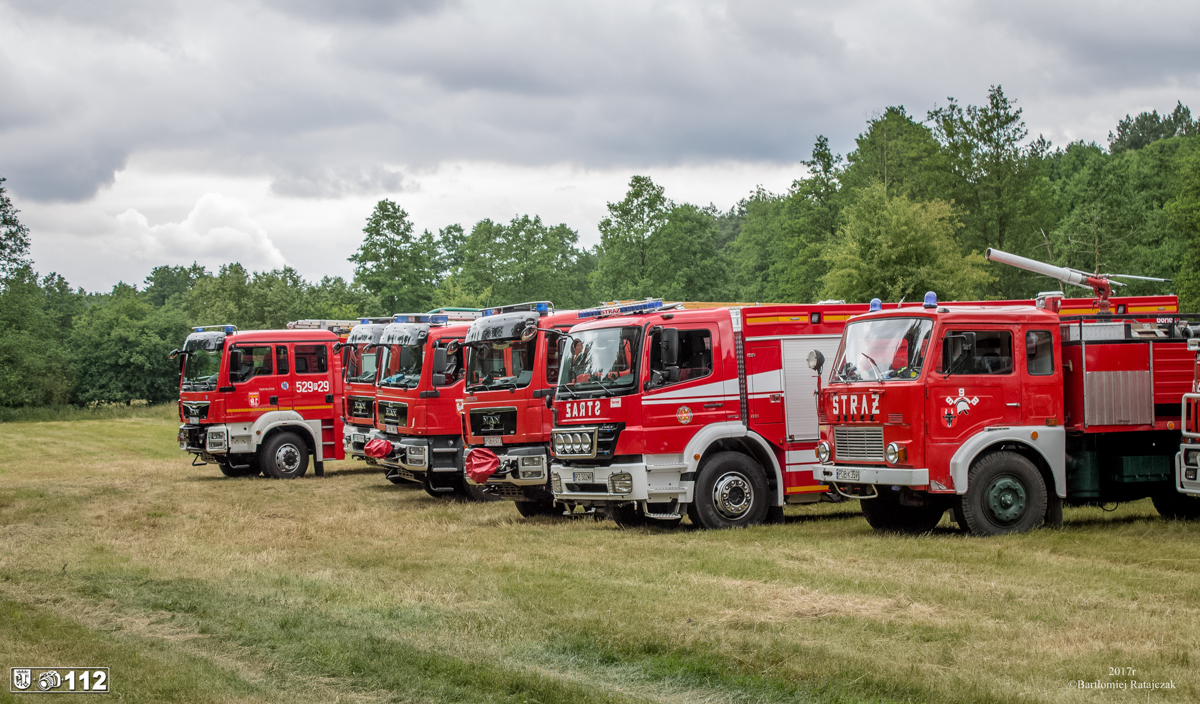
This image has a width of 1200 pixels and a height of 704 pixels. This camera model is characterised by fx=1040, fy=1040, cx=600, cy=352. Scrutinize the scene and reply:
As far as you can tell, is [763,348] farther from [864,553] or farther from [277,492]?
[277,492]

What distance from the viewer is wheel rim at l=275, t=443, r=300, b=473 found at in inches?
904

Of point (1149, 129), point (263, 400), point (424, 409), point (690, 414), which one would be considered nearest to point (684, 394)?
point (690, 414)

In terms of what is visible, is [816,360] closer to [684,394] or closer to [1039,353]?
[684,394]

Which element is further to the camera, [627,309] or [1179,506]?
[627,309]

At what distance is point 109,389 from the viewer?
63594 millimetres

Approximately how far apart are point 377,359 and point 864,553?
37.9 feet

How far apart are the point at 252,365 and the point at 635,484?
42.8ft

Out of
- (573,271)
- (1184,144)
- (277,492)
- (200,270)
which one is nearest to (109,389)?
(573,271)

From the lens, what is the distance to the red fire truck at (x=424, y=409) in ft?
57.9

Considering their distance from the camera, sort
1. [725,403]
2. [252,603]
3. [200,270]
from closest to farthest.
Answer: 1. [252,603]
2. [725,403]
3. [200,270]

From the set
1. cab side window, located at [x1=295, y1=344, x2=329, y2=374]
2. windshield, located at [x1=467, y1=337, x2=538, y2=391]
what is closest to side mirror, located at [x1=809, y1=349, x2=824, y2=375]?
windshield, located at [x1=467, y1=337, x2=538, y2=391]

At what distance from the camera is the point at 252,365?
22.9 metres

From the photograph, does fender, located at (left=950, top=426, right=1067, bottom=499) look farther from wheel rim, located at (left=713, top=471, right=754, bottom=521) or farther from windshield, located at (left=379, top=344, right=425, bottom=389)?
windshield, located at (left=379, top=344, right=425, bottom=389)

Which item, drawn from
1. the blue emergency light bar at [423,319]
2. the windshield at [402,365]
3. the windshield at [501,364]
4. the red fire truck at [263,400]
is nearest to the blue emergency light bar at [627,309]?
the windshield at [501,364]
